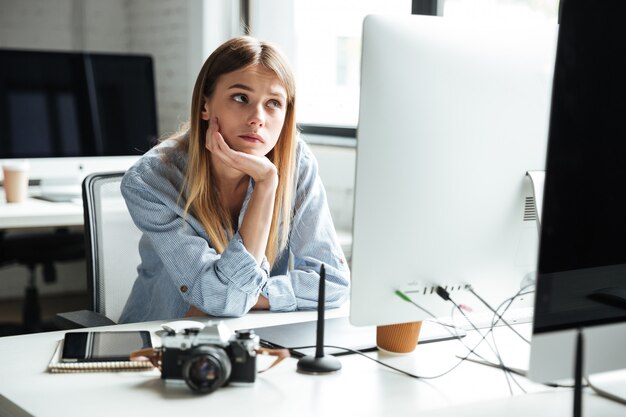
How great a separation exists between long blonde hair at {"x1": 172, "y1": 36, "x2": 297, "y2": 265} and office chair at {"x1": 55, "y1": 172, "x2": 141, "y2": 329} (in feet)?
0.81

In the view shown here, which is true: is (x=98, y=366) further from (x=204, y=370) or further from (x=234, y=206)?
(x=234, y=206)

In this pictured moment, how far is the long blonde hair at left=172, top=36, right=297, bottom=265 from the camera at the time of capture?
1.54 meters

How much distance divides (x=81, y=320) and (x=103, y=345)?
1.30 feet

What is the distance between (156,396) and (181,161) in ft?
2.21

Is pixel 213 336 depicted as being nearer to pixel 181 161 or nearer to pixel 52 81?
pixel 181 161

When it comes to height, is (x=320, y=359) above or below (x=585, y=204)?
below

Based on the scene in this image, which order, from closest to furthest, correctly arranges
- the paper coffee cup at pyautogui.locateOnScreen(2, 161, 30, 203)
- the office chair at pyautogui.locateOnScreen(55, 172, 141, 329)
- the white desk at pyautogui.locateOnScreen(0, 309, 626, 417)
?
the white desk at pyautogui.locateOnScreen(0, 309, 626, 417) < the office chair at pyautogui.locateOnScreen(55, 172, 141, 329) < the paper coffee cup at pyautogui.locateOnScreen(2, 161, 30, 203)

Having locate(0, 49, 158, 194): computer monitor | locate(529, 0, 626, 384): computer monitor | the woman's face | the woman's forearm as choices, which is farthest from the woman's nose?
locate(0, 49, 158, 194): computer monitor

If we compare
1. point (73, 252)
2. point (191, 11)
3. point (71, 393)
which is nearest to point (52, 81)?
point (73, 252)

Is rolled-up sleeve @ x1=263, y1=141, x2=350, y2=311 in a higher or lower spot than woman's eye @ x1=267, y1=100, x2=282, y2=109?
lower

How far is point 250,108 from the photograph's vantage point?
155 cm

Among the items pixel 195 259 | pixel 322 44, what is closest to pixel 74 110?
pixel 322 44

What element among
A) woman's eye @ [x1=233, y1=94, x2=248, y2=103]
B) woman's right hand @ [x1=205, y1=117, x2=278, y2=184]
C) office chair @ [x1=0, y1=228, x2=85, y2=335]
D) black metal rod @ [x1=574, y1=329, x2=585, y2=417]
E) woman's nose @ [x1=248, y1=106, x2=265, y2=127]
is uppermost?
woman's eye @ [x1=233, y1=94, x2=248, y2=103]

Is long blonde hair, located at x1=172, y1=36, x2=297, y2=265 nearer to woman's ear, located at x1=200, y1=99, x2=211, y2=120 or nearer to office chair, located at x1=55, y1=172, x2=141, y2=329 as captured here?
woman's ear, located at x1=200, y1=99, x2=211, y2=120
